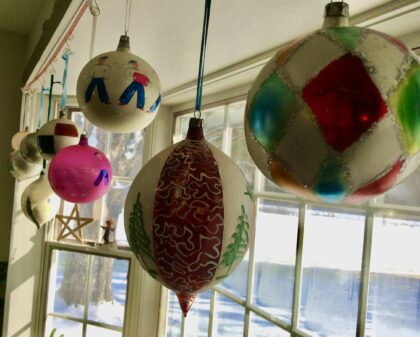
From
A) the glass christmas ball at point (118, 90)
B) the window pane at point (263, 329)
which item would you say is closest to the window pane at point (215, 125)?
the window pane at point (263, 329)

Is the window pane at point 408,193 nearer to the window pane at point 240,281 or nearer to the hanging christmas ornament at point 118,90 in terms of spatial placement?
the hanging christmas ornament at point 118,90

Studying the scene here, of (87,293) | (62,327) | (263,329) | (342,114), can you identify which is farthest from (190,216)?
(62,327)

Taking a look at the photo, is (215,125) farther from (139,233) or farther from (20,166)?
(139,233)

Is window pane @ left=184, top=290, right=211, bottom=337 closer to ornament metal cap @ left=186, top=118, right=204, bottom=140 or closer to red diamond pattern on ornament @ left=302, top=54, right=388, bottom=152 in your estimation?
ornament metal cap @ left=186, top=118, right=204, bottom=140

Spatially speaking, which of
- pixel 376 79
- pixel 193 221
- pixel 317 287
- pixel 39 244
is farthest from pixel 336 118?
pixel 39 244

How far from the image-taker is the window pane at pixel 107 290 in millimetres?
3254

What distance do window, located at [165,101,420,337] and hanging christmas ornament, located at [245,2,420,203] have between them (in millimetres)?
995

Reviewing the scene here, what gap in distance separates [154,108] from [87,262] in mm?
2540

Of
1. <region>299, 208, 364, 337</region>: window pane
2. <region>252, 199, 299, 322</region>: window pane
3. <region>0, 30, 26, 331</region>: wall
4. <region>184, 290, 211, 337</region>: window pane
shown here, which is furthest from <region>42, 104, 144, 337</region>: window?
<region>299, 208, 364, 337</region>: window pane

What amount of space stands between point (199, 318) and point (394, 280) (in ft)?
5.21

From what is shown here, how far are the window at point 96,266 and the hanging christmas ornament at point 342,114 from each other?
281cm

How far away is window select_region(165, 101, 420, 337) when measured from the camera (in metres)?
1.39

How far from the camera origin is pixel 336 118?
16.8 inches

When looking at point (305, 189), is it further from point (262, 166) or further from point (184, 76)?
point (184, 76)
